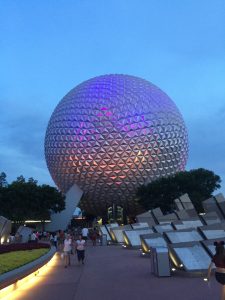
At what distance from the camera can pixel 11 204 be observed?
53594 millimetres

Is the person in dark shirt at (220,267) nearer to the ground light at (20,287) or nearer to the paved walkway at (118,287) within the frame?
the paved walkway at (118,287)

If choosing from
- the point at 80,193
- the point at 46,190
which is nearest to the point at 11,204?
the point at 46,190

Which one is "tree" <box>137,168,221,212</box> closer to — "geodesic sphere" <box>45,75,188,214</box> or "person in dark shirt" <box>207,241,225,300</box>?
"geodesic sphere" <box>45,75,188,214</box>

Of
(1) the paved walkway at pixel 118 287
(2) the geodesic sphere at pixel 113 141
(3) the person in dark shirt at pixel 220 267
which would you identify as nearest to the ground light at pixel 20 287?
(1) the paved walkway at pixel 118 287

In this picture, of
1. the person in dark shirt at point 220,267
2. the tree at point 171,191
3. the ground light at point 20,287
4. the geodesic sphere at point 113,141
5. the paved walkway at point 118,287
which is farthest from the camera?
the geodesic sphere at point 113,141

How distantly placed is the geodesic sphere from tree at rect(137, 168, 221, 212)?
2284 mm

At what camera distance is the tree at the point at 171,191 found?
179 feet

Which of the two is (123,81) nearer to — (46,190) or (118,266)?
(46,190)

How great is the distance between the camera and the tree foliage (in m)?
53.4

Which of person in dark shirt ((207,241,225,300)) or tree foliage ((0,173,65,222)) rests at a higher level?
tree foliage ((0,173,65,222))

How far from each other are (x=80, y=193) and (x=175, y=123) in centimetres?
1481

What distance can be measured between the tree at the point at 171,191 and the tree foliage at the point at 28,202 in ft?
33.4

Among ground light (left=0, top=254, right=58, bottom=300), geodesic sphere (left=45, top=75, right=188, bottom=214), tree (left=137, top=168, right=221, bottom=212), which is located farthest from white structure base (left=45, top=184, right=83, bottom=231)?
ground light (left=0, top=254, right=58, bottom=300)

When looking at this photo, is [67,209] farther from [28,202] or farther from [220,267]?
[220,267]
